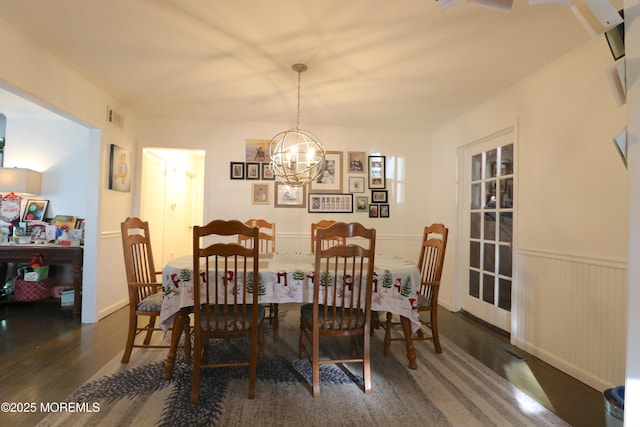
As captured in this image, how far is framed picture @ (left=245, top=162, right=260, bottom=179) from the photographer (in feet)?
13.8

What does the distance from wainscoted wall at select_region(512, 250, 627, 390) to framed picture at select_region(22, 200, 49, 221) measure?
532 cm

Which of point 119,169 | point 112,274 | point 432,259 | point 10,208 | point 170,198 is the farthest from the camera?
point 170,198

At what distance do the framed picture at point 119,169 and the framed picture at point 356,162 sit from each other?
2.84 meters

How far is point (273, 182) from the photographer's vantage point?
4.26m

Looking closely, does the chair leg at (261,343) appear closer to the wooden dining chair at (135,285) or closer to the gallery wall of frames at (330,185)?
the wooden dining chair at (135,285)

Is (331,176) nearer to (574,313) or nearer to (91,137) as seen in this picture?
(91,137)

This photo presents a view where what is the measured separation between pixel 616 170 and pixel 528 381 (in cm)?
154

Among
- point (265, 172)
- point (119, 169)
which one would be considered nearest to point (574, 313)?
point (265, 172)

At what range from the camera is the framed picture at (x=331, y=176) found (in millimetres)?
4305

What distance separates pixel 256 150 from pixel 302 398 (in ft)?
10.3

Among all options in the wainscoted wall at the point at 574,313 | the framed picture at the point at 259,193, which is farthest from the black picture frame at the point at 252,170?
the wainscoted wall at the point at 574,313

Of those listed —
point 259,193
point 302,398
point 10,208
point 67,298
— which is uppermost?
point 259,193

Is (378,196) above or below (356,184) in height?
below

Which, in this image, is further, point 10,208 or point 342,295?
point 10,208
